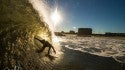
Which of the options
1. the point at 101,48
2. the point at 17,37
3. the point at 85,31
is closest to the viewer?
the point at 17,37

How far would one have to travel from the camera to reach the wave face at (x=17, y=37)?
5.26 m

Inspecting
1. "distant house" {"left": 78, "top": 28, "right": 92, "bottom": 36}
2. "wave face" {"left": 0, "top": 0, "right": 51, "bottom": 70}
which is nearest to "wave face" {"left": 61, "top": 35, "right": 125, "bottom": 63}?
"wave face" {"left": 0, "top": 0, "right": 51, "bottom": 70}

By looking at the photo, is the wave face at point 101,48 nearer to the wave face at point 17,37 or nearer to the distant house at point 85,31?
the wave face at point 17,37

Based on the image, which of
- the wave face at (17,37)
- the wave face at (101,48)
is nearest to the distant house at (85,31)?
the wave face at (101,48)

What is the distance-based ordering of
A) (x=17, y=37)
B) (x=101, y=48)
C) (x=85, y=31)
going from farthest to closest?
(x=85, y=31)
(x=101, y=48)
(x=17, y=37)

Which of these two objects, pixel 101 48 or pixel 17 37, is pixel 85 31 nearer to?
pixel 101 48

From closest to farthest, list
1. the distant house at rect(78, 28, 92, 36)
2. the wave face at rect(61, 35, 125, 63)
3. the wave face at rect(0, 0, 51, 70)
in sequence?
the wave face at rect(0, 0, 51, 70), the wave face at rect(61, 35, 125, 63), the distant house at rect(78, 28, 92, 36)

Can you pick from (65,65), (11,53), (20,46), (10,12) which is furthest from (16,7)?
(65,65)

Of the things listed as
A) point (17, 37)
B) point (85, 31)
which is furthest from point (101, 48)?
point (85, 31)

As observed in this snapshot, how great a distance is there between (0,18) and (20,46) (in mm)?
1183

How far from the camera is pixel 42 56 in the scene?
6961 millimetres

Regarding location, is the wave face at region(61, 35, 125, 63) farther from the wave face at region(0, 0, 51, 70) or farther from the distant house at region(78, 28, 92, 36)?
the distant house at region(78, 28, 92, 36)

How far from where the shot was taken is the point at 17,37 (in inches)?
233

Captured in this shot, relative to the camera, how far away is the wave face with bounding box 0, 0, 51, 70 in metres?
5.26
